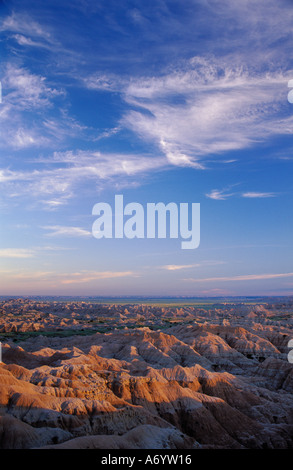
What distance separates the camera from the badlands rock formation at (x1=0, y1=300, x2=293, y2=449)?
28906mm

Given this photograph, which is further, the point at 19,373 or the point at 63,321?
the point at 63,321

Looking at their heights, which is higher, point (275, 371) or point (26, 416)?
point (26, 416)

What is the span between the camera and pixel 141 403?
133ft

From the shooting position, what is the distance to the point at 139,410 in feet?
115

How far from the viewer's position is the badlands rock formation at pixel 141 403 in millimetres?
28906

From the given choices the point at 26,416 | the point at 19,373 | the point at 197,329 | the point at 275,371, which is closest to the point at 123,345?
the point at 197,329
